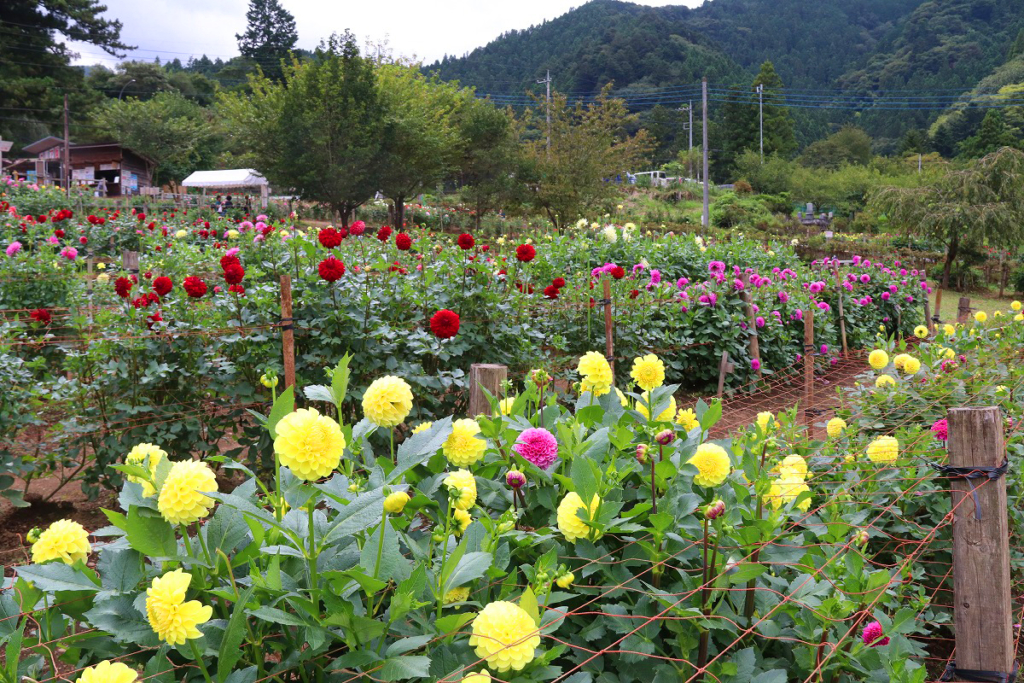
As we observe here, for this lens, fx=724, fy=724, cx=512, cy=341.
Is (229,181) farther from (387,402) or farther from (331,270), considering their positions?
(387,402)

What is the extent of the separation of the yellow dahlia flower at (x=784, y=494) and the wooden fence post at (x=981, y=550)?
34 cm

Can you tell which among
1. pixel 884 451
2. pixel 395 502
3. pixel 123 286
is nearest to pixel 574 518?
pixel 395 502

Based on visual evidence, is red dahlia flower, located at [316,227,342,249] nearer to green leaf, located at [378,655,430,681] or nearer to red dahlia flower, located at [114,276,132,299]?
red dahlia flower, located at [114,276,132,299]

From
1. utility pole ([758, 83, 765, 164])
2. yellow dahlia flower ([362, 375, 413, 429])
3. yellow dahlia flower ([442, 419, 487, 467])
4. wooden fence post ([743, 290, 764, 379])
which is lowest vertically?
wooden fence post ([743, 290, 764, 379])

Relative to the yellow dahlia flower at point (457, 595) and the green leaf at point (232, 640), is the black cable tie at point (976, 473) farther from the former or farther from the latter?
the green leaf at point (232, 640)

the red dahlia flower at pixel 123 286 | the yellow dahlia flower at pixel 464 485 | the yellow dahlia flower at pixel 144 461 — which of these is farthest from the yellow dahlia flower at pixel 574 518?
the red dahlia flower at pixel 123 286

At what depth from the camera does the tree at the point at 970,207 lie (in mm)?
17141

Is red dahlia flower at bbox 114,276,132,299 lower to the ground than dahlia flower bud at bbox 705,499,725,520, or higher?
higher

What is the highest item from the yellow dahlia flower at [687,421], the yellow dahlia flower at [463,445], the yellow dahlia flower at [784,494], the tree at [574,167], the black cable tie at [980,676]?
the tree at [574,167]

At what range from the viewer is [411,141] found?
20203mm

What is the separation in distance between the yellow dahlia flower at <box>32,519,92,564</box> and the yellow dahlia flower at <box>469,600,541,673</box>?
0.59m

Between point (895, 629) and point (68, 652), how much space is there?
148 centimetres

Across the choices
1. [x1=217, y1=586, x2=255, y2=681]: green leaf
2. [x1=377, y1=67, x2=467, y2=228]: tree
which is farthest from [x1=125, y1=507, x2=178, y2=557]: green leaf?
[x1=377, y1=67, x2=467, y2=228]: tree

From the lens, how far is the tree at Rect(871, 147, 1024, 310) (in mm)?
17141
